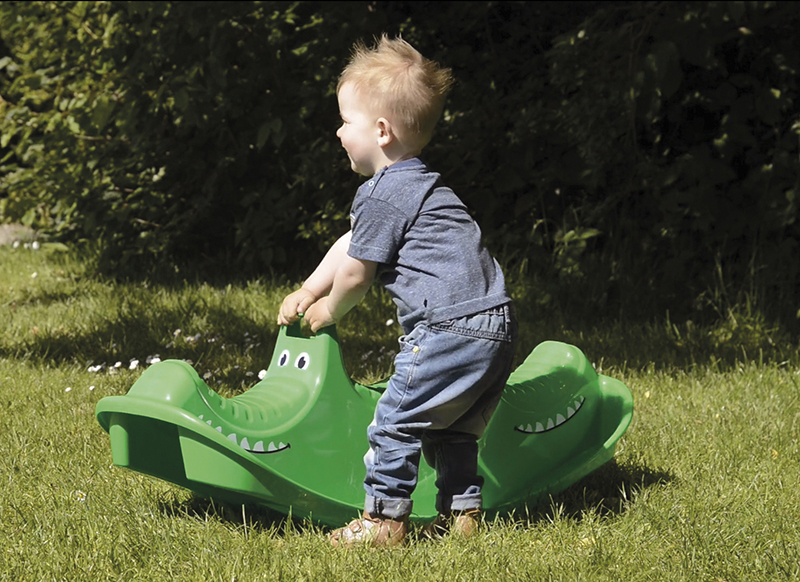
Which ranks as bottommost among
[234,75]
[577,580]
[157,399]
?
[577,580]

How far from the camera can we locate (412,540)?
2176 millimetres

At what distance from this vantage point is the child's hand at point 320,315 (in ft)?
7.47

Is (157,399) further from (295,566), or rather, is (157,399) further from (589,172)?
(589,172)

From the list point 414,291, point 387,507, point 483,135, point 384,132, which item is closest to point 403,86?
point 384,132

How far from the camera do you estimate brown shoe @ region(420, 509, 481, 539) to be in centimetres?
219

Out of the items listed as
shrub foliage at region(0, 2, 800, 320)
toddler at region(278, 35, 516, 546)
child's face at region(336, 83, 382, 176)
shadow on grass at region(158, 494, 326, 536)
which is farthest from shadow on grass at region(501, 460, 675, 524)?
shrub foliage at region(0, 2, 800, 320)

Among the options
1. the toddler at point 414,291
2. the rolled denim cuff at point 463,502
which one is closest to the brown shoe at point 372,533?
the toddler at point 414,291

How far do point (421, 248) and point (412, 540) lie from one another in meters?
0.65

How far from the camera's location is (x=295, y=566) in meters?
1.98

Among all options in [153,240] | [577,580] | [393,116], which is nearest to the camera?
[577,580]

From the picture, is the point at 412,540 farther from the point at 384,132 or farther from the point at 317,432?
the point at 384,132

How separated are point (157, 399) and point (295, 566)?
45cm

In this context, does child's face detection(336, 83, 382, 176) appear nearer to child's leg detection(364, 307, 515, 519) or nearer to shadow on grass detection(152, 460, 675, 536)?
child's leg detection(364, 307, 515, 519)

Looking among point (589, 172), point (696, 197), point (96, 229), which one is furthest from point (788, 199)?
point (96, 229)
